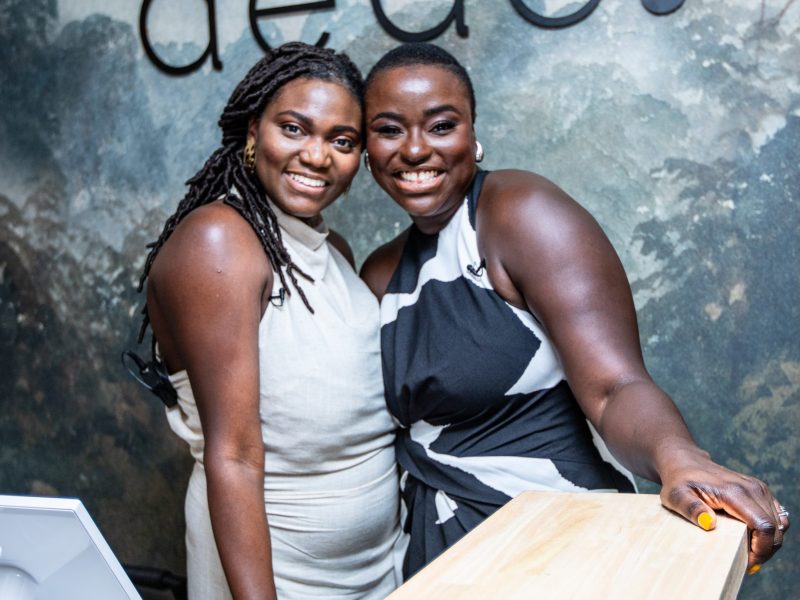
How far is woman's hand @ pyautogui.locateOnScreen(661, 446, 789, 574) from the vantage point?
3.23 ft

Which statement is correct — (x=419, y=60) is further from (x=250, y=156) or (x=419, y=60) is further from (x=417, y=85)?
(x=250, y=156)

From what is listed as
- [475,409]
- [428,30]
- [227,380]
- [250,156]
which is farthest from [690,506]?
[428,30]

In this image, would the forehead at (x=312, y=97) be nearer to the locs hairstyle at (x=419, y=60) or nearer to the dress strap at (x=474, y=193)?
the locs hairstyle at (x=419, y=60)

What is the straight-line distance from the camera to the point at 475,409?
5.36 ft

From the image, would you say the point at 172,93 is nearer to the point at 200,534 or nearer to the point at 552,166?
the point at 552,166

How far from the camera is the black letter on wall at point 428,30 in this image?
8.29ft

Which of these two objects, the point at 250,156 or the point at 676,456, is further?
the point at 250,156

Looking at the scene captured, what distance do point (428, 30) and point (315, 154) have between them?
1.05 metres

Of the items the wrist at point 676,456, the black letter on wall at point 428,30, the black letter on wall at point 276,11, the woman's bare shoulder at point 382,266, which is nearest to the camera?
the wrist at point 676,456

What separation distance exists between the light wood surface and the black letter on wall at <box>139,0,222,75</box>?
2138 mm

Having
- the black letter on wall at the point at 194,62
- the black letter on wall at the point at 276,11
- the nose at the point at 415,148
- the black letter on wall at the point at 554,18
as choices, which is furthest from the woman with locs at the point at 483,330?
the black letter on wall at the point at 194,62

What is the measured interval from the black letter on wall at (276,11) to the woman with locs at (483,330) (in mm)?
971

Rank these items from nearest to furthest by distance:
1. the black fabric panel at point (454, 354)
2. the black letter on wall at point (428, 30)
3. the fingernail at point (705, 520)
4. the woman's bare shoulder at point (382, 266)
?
the fingernail at point (705, 520) < the black fabric panel at point (454, 354) < the woman's bare shoulder at point (382, 266) < the black letter on wall at point (428, 30)

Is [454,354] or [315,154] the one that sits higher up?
[315,154]
